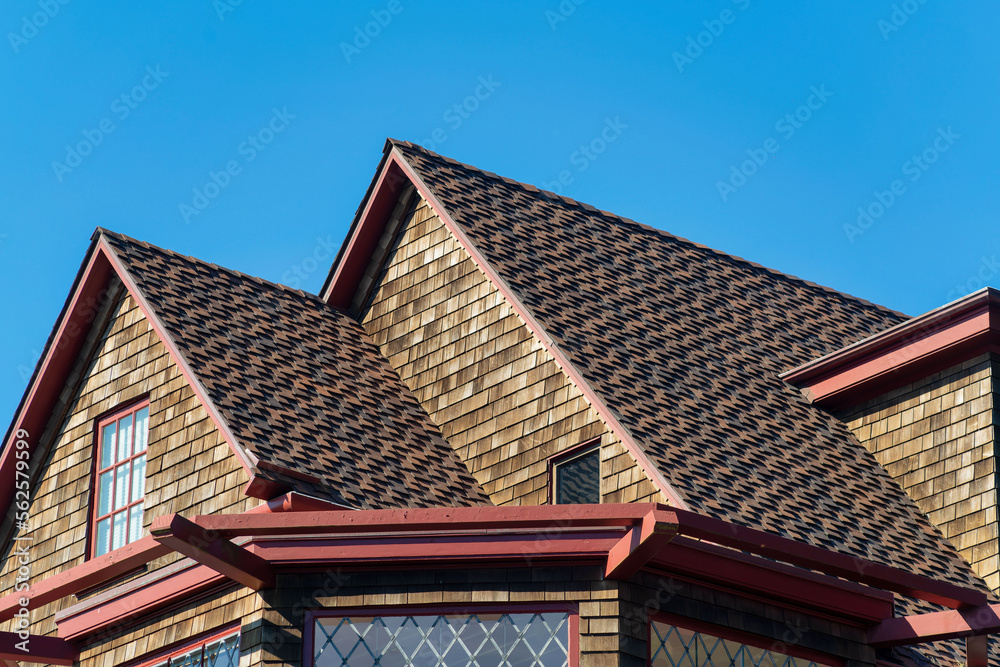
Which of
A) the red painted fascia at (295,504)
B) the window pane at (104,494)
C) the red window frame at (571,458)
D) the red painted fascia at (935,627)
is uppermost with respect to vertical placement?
the red window frame at (571,458)

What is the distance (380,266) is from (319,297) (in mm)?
834

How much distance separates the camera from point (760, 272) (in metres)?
20.5

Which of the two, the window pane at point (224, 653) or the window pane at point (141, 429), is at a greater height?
the window pane at point (141, 429)

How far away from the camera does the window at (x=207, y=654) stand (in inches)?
468

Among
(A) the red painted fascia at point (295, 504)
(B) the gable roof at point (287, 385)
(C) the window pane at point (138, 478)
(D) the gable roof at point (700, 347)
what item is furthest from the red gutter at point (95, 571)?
(D) the gable roof at point (700, 347)

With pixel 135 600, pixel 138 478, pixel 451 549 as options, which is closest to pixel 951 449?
pixel 451 549

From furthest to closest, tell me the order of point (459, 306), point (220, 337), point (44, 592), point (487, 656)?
point (459, 306) → point (220, 337) → point (44, 592) → point (487, 656)

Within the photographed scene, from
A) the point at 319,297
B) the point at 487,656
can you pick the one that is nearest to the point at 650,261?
the point at 319,297

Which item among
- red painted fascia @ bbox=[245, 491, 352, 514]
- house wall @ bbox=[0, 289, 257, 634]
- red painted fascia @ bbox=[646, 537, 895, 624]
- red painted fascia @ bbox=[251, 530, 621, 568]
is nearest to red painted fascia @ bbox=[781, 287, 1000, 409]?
red painted fascia @ bbox=[646, 537, 895, 624]

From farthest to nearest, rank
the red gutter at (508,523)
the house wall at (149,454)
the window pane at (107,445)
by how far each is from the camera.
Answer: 1. the window pane at (107,445)
2. the house wall at (149,454)
3. the red gutter at (508,523)

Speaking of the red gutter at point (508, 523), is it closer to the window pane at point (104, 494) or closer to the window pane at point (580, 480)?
the window pane at point (580, 480)

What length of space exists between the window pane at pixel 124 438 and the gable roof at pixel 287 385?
3.55ft

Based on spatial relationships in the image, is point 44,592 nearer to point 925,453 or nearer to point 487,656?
point 487,656

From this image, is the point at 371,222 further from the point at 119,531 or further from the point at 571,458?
the point at 119,531
